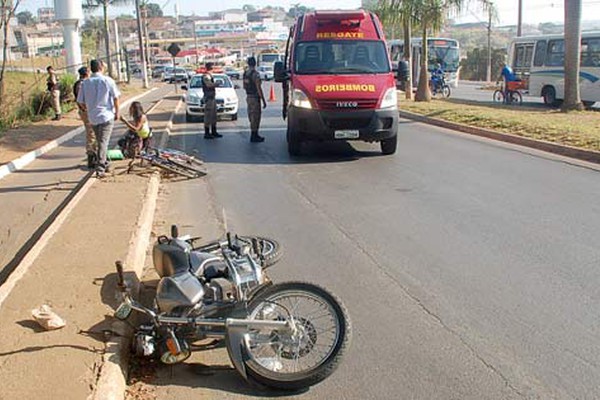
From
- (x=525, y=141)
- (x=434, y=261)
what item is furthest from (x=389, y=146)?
(x=434, y=261)

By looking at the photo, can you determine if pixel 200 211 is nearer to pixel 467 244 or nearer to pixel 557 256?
pixel 467 244

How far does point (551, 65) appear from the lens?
2528cm

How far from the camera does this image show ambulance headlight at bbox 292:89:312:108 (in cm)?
1210

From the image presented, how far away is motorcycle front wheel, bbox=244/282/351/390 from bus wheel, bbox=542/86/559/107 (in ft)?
76.4

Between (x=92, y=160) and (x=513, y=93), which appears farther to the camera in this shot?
(x=513, y=93)

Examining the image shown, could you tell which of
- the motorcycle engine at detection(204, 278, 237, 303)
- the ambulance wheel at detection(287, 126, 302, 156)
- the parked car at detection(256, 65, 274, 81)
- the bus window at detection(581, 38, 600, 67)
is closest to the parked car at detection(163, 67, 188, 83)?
the parked car at detection(256, 65, 274, 81)

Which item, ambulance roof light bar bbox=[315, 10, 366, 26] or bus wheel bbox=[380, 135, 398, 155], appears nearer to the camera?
bus wheel bbox=[380, 135, 398, 155]

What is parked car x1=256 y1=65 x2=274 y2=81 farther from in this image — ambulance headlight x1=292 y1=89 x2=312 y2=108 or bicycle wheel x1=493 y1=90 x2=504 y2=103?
ambulance headlight x1=292 y1=89 x2=312 y2=108

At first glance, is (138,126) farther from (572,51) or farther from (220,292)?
(572,51)

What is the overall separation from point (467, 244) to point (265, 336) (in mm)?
3270

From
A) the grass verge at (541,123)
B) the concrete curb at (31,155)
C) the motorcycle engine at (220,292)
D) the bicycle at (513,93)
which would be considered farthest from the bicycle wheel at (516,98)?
the motorcycle engine at (220,292)

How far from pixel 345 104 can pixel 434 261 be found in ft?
20.5

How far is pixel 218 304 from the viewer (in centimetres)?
436

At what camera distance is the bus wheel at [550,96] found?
25.0m
